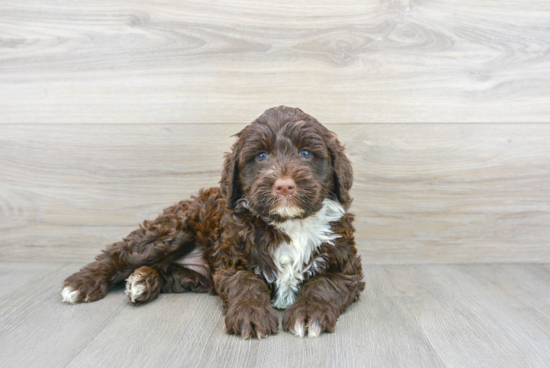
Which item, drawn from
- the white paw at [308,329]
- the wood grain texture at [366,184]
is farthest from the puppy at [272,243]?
the wood grain texture at [366,184]

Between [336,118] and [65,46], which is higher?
[65,46]

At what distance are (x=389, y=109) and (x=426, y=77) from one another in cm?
33

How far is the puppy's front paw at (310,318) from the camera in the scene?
78.3 inches

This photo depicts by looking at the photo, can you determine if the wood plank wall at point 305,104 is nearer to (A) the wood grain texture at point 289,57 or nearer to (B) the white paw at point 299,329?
(A) the wood grain texture at point 289,57

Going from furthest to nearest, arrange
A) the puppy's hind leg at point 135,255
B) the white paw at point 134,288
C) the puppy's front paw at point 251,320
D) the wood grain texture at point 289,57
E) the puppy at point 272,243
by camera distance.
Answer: the wood grain texture at point 289,57, the puppy's hind leg at point 135,255, the white paw at point 134,288, the puppy at point 272,243, the puppy's front paw at point 251,320

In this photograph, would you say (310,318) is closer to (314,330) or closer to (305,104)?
(314,330)

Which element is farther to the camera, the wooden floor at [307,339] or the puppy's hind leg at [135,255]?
the puppy's hind leg at [135,255]

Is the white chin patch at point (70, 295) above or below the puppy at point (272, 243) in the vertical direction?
below

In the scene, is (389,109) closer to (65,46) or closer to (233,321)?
(233,321)

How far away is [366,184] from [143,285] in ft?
5.35

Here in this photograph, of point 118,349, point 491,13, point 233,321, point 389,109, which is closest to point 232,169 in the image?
point 233,321

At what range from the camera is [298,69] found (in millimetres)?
3195

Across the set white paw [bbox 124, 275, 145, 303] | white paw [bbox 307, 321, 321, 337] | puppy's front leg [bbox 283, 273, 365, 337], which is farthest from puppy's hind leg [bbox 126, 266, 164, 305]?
white paw [bbox 307, 321, 321, 337]

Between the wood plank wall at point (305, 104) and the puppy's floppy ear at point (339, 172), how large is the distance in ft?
2.91
